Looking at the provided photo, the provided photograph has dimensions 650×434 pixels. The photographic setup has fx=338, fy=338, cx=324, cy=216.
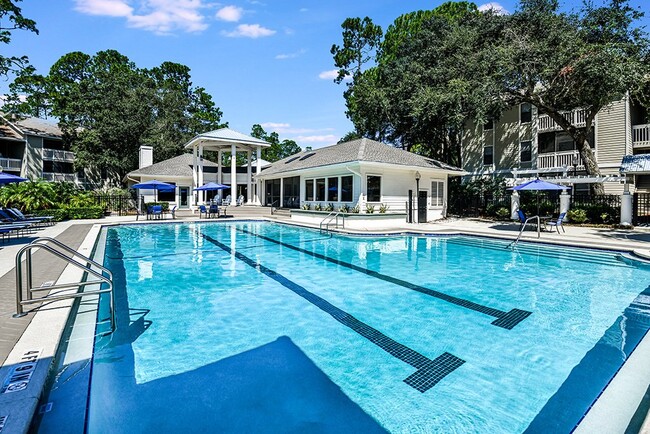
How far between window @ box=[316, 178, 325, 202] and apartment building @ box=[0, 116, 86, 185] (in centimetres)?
2909

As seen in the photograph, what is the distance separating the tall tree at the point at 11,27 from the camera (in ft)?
70.5

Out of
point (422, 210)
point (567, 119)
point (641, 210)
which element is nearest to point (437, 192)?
point (422, 210)

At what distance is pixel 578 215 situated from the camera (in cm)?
1797

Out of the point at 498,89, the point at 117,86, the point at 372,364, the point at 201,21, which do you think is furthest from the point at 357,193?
the point at 117,86

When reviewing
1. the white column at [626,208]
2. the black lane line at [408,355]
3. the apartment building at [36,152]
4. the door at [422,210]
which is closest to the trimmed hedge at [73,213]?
the black lane line at [408,355]

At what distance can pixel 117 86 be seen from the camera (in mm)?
34844

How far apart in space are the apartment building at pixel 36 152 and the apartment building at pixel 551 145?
40575 millimetres

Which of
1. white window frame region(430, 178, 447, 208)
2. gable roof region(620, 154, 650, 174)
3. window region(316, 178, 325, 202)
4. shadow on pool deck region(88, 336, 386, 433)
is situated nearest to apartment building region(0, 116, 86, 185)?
window region(316, 178, 325, 202)

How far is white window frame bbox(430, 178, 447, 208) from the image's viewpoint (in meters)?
Result: 21.4

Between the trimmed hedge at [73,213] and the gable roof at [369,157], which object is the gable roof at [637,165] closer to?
the gable roof at [369,157]

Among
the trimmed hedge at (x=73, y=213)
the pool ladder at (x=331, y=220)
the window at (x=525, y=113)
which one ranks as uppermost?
the window at (x=525, y=113)

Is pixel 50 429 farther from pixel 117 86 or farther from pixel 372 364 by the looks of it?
pixel 117 86

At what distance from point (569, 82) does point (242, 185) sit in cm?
2713

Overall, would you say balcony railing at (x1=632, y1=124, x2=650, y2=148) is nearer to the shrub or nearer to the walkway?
the shrub
